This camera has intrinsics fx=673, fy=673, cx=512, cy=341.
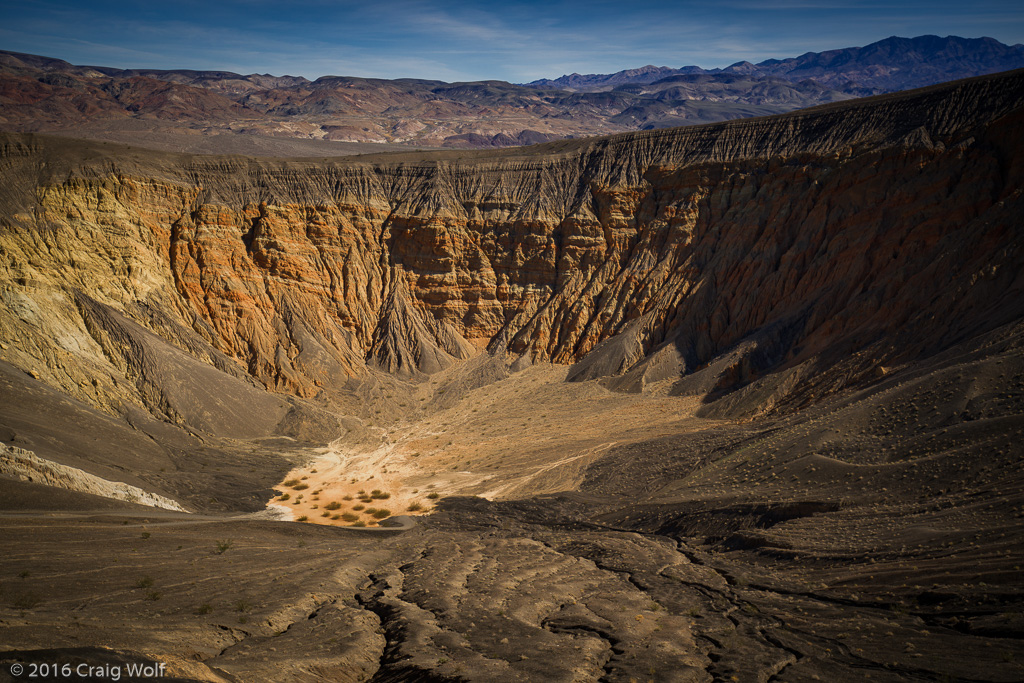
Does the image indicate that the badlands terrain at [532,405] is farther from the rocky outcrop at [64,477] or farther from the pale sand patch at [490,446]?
the pale sand patch at [490,446]

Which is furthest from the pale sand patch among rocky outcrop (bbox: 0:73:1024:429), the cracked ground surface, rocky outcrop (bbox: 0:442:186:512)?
rocky outcrop (bbox: 0:442:186:512)

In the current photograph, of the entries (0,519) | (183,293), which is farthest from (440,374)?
(0,519)

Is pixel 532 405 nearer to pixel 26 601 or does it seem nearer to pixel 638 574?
pixel 638 574

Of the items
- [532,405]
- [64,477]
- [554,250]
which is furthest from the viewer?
[554,250]

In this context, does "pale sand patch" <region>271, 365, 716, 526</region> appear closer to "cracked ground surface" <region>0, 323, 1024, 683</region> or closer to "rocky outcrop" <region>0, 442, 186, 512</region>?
"cracked ground surface" <region>0, 323, 1024, 683</region>

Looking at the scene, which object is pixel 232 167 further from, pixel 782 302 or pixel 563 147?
pixel 782 302

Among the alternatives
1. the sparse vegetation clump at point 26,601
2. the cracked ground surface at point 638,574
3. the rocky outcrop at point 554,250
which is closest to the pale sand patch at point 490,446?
the cracked ground surface at point 638,574

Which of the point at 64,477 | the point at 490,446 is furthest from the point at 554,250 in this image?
the point at 64,477
